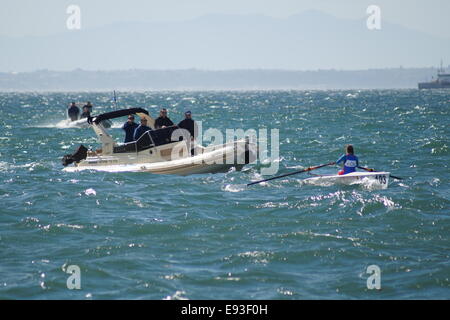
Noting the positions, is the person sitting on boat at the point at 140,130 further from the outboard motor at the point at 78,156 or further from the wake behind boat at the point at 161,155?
the outboard motor at the point at 78,156

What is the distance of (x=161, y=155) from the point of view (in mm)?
21109

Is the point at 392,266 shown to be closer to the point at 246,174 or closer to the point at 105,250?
the point at 105,250

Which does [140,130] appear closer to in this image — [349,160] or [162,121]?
[162,121]

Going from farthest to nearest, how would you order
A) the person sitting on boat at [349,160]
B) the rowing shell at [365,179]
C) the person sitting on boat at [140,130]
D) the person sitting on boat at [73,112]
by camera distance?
1. the person sitting on boat at [73,112]
2. the person sitting on boat at [140,130]
3. the person sitting on boat at [349,160]
4. the rowing shell at [365,179]

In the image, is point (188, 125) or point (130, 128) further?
point (188, 125)

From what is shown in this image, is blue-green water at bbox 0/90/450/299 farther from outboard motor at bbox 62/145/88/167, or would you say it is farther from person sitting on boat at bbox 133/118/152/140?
person sitting on boat at bbox 133/118/152/140

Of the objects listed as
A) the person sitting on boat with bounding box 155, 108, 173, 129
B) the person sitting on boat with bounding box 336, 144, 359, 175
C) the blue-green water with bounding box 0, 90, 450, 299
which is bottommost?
the blue-green water with bounding box 0, 90, 450, 299

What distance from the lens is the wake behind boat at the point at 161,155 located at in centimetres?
2031

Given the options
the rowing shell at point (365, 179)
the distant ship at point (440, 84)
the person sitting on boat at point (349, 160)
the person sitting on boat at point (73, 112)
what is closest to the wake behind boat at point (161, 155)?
the rowing shell at point (365, 179)

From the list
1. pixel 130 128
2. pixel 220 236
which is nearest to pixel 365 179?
pixel 220 236

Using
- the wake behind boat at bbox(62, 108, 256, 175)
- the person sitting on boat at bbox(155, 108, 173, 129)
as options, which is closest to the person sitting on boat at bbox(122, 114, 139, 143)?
the wake behind boat at bbox(62, 108, 256, 175)

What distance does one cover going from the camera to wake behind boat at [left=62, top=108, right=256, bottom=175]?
20312mm

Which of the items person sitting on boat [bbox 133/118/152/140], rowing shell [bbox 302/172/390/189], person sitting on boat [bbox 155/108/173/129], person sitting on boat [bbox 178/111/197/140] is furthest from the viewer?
person sitting on boat [bbox 155/108/173/129]

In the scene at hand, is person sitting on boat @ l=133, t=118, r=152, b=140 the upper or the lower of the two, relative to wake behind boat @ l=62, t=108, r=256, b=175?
upper
